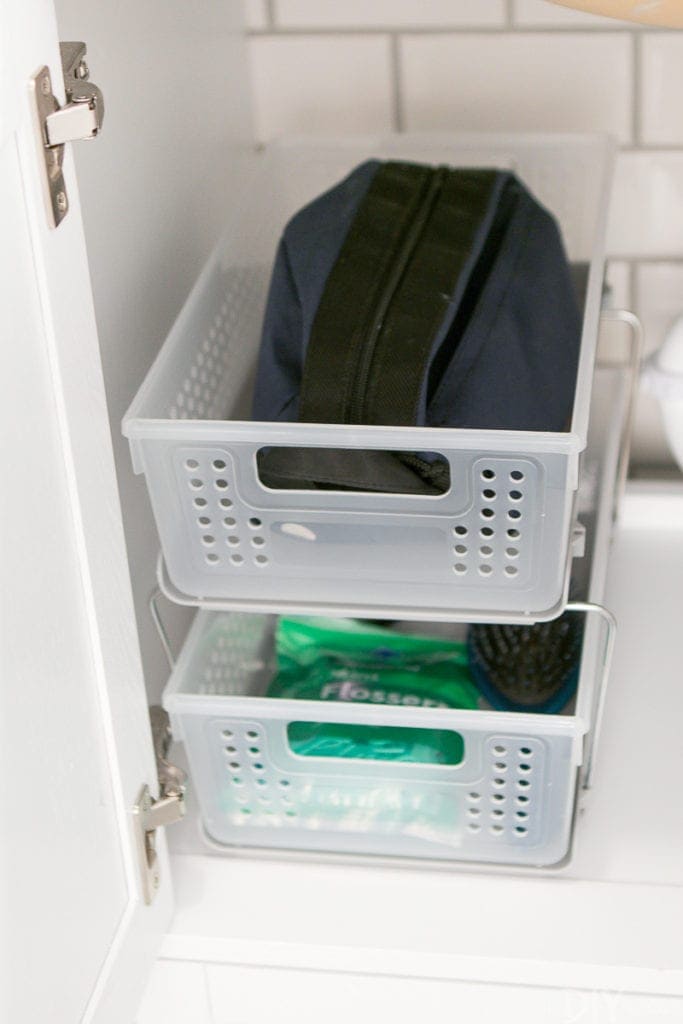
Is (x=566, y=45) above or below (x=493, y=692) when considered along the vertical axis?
above

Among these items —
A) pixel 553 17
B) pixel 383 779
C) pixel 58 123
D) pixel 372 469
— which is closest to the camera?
pixel 58 123

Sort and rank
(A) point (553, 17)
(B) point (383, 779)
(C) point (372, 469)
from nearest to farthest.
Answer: (C) point (372, 469)
(B) point (383, 779)
(A) point (553, 17)

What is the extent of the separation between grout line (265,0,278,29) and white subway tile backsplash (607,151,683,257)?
11.7 inches

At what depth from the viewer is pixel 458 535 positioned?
77cm

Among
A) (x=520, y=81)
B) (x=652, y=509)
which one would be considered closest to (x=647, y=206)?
(x=520, y=81)

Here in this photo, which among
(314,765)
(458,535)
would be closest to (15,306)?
(458,535)

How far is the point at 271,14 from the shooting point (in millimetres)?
1111

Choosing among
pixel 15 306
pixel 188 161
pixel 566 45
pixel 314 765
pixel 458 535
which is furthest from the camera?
pixel 566 45

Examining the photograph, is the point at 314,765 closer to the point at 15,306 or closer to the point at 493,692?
the point at 493,692

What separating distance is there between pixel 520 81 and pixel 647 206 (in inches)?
5.7

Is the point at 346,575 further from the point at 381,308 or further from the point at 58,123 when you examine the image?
the point at 58,123

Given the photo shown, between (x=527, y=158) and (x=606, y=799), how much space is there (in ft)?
1.64

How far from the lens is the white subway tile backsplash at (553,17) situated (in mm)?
1062

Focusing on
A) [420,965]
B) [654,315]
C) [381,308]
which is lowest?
[420,965]
